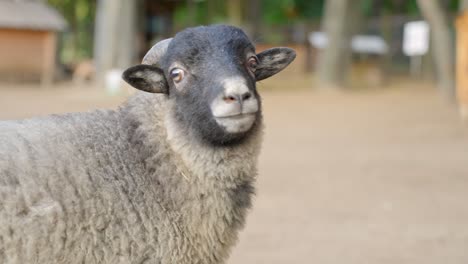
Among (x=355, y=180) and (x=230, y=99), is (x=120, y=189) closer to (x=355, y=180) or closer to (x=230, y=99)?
(x=230, y=99)

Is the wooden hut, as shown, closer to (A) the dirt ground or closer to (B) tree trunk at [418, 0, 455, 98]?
(A) the dirt ground

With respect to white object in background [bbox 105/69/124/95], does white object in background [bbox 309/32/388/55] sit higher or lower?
higher

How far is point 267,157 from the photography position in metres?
13.1

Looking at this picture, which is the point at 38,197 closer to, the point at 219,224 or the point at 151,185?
the point at 151,185

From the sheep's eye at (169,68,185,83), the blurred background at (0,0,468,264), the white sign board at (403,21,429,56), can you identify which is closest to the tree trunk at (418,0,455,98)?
the blurred background at (0,0,468,264)

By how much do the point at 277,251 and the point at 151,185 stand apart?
330 centimetres

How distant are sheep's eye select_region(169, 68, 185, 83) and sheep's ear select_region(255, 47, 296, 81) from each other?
615 millimetres

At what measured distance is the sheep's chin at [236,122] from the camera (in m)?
4.26

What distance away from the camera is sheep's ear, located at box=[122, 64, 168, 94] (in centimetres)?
444

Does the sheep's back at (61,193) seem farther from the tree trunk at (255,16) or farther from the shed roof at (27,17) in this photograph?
the tree trunk at (255,16)

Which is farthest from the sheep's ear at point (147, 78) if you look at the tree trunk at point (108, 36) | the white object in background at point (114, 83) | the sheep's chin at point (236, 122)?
the tree trunk at point (108, 36)

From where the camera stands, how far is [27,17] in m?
25.3

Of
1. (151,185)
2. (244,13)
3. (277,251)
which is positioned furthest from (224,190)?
(244,13)

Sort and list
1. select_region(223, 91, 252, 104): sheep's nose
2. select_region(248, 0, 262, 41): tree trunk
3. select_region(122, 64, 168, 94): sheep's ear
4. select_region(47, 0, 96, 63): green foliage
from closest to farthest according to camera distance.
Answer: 1. select_region(223, 91, 252, 104): sheep's nose
2. select_region(122, 64, 168, 94): sheep's ear
3. select_region(248, 0, 262, 41): tree trunk
4. select_region(47, 0, 96, 63): green foliage
